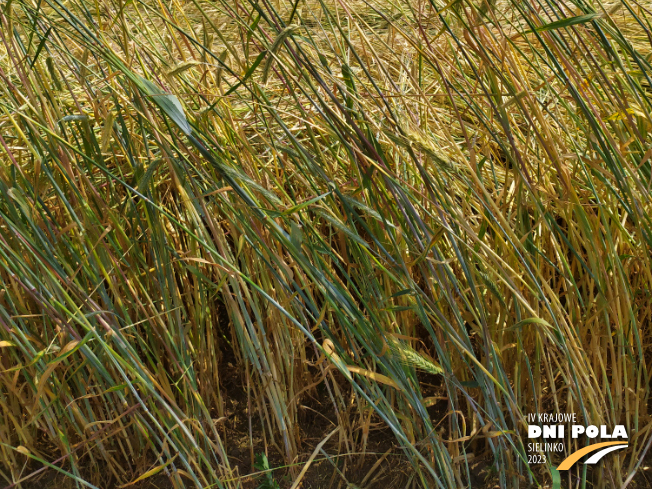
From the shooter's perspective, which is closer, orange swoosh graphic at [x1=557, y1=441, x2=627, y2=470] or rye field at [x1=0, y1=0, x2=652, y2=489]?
rye field at [x1=0, y1=0, x2=652, y2=489]

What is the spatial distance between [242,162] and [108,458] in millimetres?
528

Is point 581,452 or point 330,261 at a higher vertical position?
point 330,261

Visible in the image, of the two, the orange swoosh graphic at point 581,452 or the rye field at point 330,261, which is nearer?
the rye field at point 330,261

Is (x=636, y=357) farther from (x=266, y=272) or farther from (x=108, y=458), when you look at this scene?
(x=108, y=458)

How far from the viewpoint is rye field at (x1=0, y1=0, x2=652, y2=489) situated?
0.70 meters

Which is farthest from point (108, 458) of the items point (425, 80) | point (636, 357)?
point (425, 80)

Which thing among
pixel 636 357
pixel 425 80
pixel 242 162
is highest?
pixel 425 80

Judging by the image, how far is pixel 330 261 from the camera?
36.6 inches

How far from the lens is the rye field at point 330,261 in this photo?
70 centimetres

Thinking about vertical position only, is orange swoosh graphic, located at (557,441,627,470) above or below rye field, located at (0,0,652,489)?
below

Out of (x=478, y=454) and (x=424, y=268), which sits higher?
(x=424, y=268)

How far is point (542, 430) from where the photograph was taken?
88 cm

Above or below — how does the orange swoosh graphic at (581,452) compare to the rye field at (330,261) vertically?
below

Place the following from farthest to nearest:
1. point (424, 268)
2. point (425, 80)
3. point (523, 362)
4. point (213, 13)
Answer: point (213, 13) < point (425, 80) < point (523, 362) < point (424, 268)
